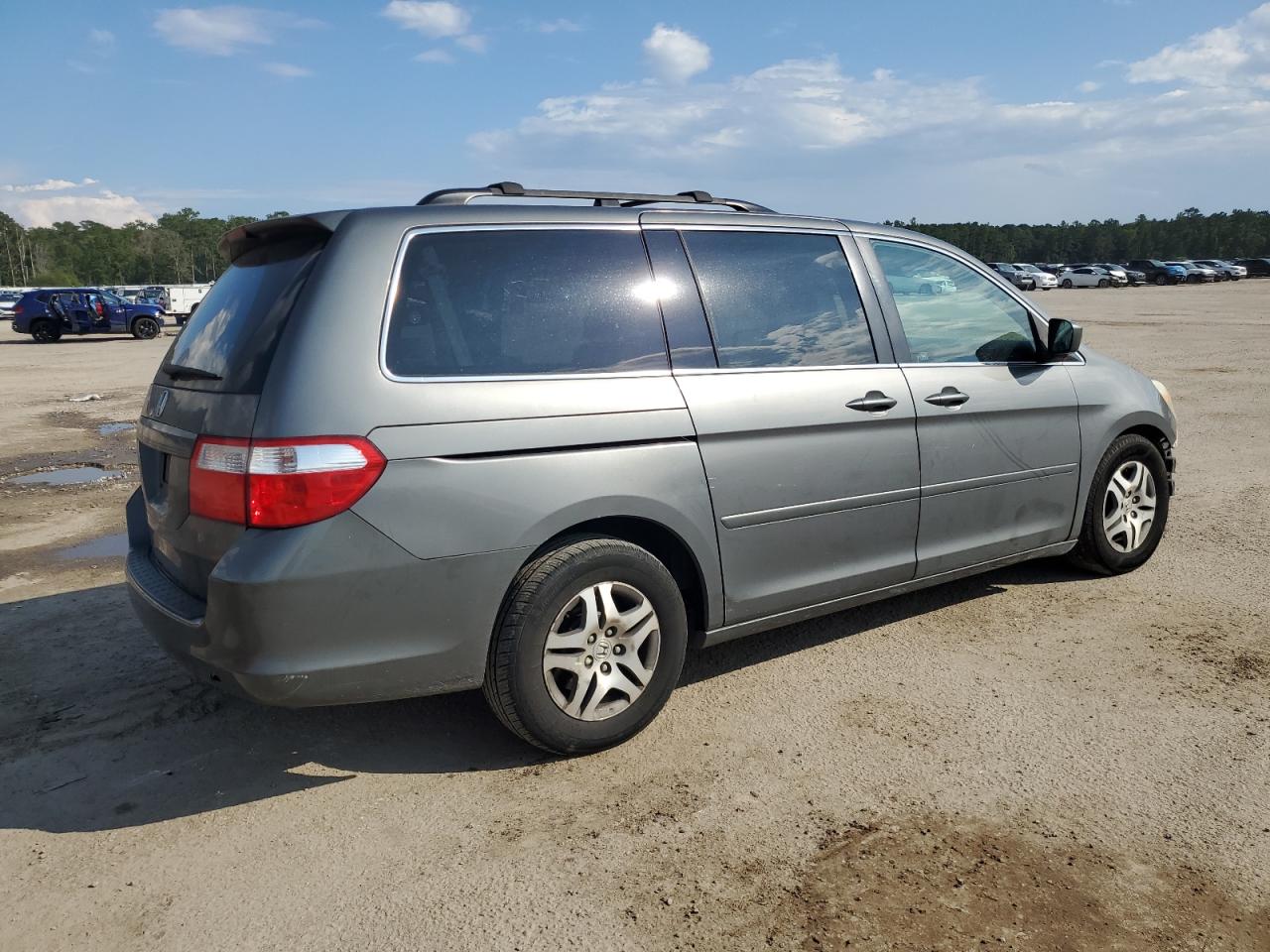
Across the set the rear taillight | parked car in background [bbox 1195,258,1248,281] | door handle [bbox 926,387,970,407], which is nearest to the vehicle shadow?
the rear taillight

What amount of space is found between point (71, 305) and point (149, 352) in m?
8.56

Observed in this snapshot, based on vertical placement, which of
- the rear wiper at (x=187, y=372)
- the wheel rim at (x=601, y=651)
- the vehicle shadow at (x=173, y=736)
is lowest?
the vehicle shadow at (x=173, y=736)

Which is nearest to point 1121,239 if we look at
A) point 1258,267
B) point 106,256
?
point 1258,267

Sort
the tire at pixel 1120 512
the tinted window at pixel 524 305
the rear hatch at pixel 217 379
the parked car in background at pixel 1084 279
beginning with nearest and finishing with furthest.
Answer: the rear hatch at pixel 217 379, the tinted window at pixel 524 305, the tire at pixel 1120 512, the parked car in background at pixel 1084 279

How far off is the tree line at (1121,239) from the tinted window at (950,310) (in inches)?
4418

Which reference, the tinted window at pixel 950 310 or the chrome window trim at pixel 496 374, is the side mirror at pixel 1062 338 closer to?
the tinted window at pixel 950 310

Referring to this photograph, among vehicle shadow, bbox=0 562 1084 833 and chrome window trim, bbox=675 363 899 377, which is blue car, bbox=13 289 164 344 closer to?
vehicle shadow, bbox=0 562 1084 833

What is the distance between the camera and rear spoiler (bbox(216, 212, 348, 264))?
3.23 m

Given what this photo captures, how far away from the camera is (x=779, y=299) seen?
4004 millimetres

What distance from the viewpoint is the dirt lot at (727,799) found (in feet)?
8.41

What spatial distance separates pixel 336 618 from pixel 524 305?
3.91ft

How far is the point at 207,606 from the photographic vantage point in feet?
9.77

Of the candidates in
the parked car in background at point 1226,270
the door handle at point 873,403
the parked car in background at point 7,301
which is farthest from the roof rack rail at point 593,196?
the parked car in background at point 1226,270

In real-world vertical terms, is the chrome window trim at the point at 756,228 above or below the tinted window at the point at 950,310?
above
